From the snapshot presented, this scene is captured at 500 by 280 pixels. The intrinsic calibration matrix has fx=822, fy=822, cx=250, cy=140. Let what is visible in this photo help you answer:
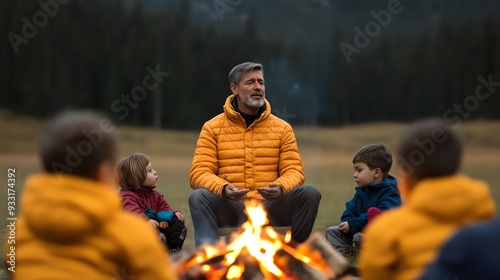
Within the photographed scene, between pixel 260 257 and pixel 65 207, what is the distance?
1782 mm

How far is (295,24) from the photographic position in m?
15.3

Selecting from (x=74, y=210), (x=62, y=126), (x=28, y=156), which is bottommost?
(x=74, y=210)

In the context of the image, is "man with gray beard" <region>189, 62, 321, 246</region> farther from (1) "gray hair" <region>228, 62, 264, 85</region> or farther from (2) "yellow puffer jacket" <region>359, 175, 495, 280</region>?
(2) "yellow puffer jacket" <region>359, 175, 495, 280</region>

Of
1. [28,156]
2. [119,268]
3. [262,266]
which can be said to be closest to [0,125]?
[28,156]

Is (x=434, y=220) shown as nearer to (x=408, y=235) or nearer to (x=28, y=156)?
(x=408, y=235)

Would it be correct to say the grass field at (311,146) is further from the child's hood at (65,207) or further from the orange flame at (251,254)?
the child's hood at (65,207)

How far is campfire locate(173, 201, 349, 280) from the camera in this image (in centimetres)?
400

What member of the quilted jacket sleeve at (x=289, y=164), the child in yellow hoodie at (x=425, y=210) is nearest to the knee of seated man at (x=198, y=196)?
the quilted jacket sleeve at (x=289, y=164)

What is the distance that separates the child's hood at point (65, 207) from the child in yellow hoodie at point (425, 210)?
0.92m

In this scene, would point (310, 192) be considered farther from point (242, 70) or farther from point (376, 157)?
point (242, 70)

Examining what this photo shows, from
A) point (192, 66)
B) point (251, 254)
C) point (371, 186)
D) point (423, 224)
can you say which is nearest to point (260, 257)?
point (251, 254)

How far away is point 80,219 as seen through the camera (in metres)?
2.56

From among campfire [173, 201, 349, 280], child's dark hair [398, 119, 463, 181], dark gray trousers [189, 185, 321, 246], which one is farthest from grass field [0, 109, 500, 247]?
child's dark hair [398, 119, 463, 181]

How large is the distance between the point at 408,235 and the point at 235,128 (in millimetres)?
2625
